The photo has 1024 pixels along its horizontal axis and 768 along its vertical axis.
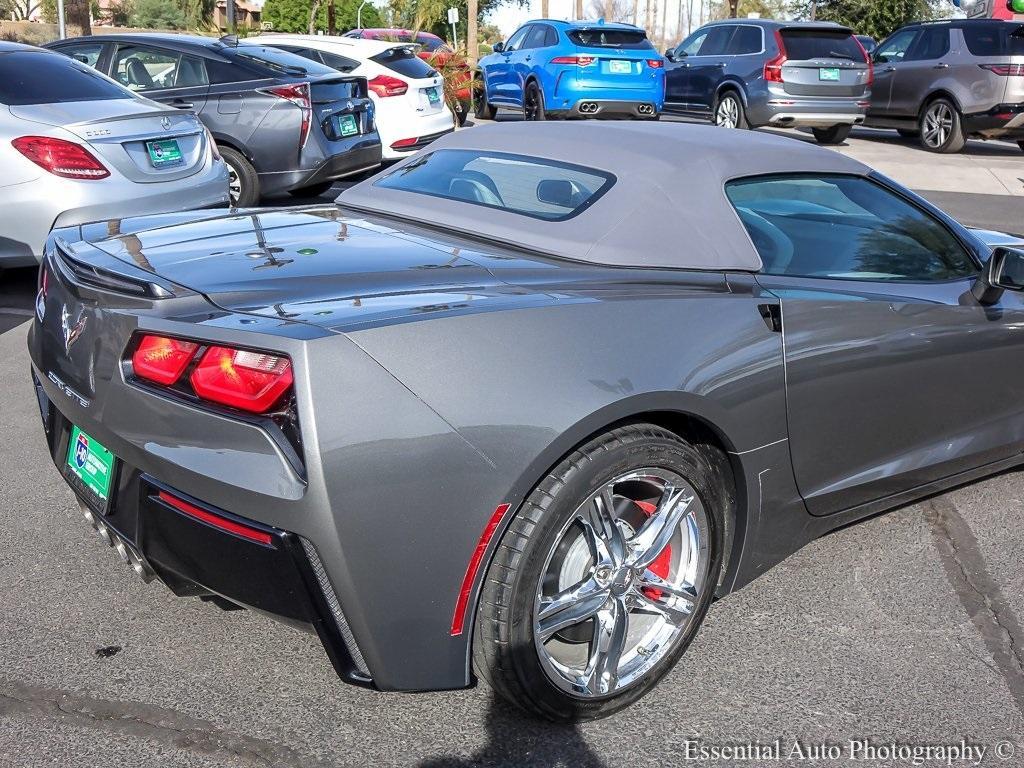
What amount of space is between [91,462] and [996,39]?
1653cm

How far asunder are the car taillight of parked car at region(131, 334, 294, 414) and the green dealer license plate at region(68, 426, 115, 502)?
28cm

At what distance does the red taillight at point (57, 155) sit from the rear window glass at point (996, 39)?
45.4 ft

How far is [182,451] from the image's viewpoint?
2426 mm

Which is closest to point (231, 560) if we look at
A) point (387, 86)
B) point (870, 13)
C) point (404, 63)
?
point (387, 86)

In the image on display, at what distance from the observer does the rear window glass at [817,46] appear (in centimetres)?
1613

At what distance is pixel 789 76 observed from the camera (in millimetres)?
15992

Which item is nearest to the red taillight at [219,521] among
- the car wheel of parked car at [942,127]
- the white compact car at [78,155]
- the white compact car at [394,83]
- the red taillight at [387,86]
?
the white compact car at [78,155]

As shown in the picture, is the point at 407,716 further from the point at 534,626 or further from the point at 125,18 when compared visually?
the point at 125,18

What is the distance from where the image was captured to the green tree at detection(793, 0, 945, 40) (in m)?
41.4

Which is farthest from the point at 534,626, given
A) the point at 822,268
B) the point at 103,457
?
the point at 822,268

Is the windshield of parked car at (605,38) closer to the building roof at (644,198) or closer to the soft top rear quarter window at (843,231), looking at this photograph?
the building roof at (644,198)

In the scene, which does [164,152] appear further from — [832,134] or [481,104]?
[481,104]

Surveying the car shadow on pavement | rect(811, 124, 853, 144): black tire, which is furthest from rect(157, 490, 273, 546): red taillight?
rect(811, 124, 853, 144): black tire

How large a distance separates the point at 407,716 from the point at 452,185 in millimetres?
1789
